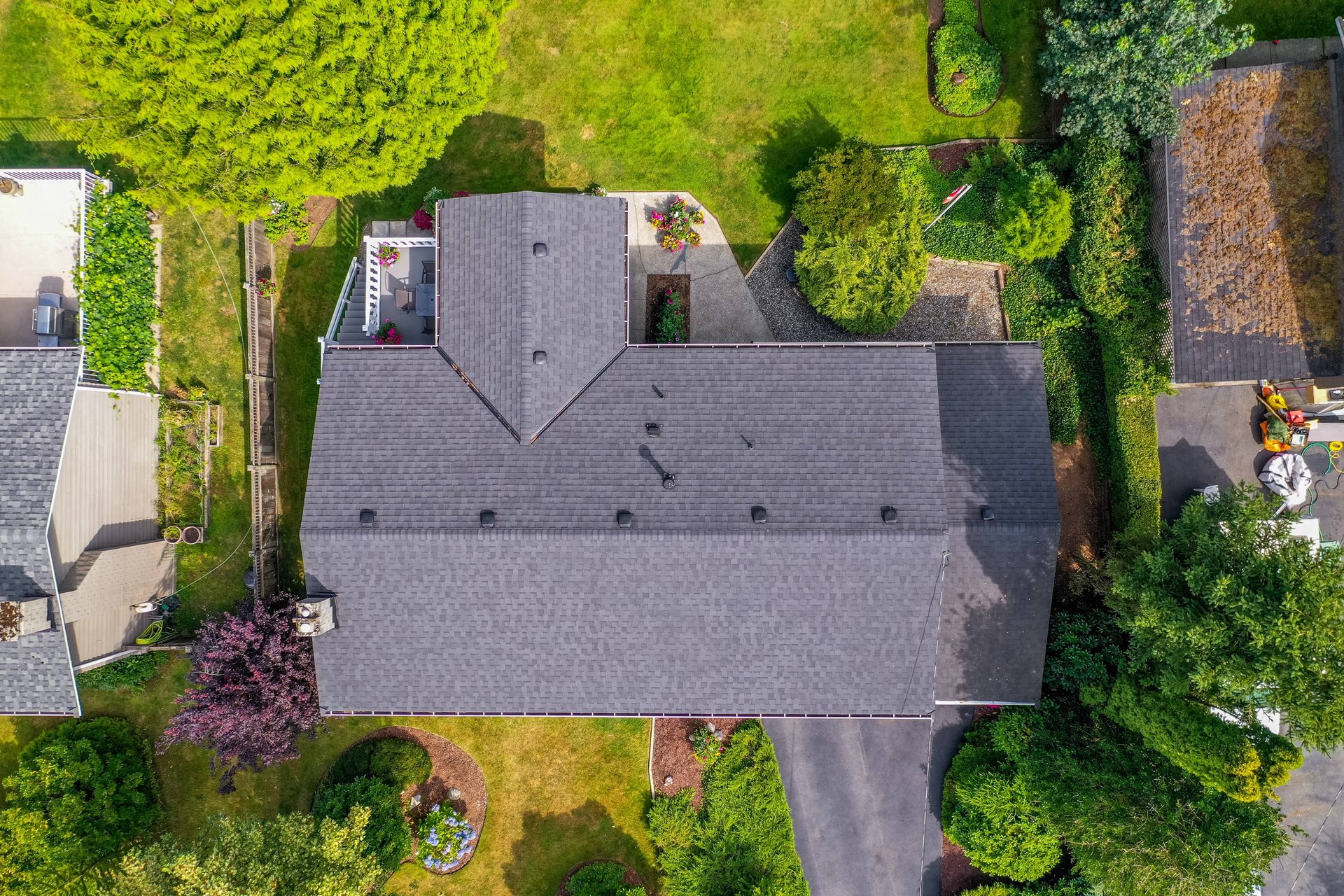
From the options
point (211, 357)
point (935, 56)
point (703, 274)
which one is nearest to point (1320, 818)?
point (703, 274)

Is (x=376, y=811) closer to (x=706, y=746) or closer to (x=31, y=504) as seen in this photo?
(x=706, y=746)

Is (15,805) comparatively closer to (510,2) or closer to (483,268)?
(483,268)

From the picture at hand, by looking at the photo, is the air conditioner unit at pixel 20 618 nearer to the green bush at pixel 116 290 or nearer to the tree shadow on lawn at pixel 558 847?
the green bush at pixel 116 290

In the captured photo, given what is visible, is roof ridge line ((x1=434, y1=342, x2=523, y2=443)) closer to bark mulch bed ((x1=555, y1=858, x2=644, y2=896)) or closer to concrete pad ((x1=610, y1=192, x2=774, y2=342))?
concrete pad ((x1=610, y1=192, x2=774, y2=342))

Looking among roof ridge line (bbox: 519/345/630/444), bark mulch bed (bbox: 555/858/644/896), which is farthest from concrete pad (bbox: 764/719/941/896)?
roof ridge line (bbox: 519/345/630/444)

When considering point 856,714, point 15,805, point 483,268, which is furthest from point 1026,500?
point 15,805

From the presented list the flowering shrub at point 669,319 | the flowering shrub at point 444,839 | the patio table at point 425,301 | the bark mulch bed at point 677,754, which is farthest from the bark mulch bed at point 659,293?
the flowering shrub at point 444,839

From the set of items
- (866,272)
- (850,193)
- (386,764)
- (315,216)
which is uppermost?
(315,216)
